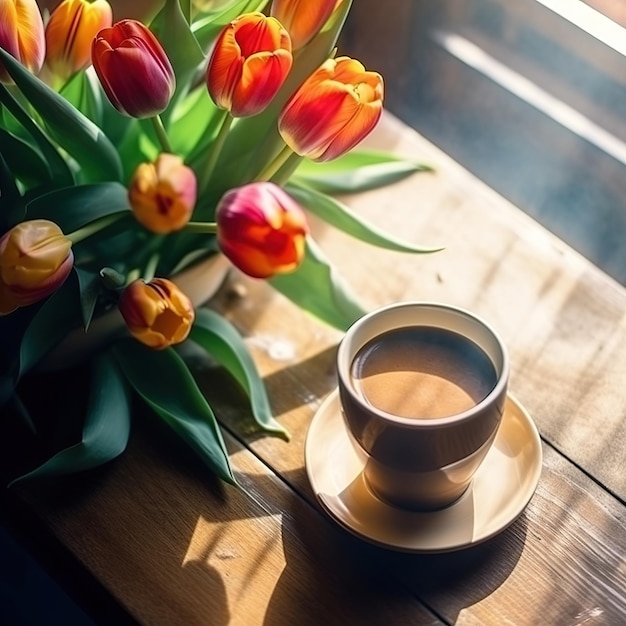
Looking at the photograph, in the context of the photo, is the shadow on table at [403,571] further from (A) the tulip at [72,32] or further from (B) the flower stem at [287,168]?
(A) the tulip at [72,32]

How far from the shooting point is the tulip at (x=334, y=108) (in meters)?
0.73

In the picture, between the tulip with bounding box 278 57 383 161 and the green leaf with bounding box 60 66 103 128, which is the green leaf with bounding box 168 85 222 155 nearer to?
the green leaf with bounding box 60 66 103 128

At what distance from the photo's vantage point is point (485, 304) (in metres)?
0.97

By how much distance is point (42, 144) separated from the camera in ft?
2.72

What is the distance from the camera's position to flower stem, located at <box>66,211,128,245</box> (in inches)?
31.0

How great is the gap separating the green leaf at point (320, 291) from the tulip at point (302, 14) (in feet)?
0.64

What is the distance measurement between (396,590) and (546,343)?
0.28m

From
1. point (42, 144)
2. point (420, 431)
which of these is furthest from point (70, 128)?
point (420, 431)

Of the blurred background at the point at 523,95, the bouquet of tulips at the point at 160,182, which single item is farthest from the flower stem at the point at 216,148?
the blurred background at the point at 523,95

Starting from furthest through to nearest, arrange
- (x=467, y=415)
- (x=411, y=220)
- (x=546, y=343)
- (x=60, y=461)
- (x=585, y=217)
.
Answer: (x=585, y=217), (x=411, y=220), (x=546, y=343), (x=60, y=461), (x=467, y=415)

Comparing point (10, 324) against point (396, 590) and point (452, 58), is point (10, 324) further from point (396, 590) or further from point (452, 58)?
point (452, 58)

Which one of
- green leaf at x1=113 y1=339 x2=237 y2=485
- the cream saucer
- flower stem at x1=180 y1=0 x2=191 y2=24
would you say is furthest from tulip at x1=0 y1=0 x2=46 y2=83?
the cream saucer

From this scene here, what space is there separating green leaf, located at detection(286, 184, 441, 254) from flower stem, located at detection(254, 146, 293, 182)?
0.09 metres

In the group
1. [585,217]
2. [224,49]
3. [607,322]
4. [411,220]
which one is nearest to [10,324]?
[224,49]
